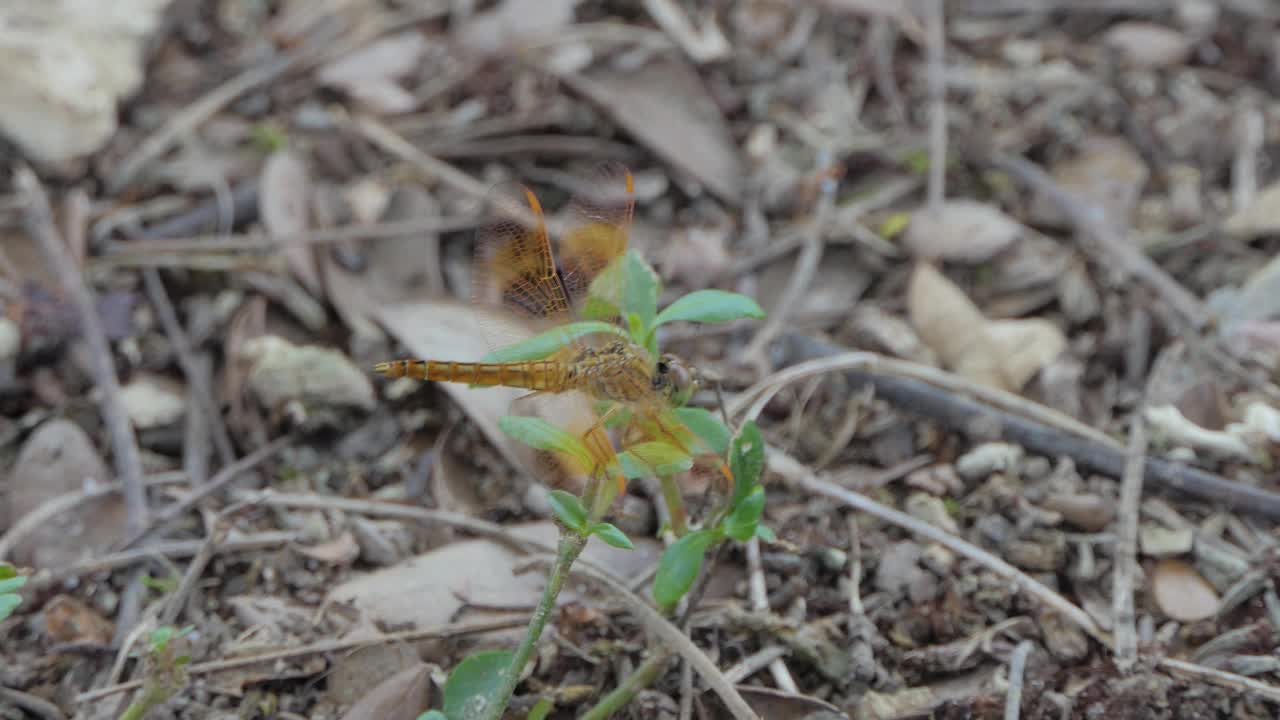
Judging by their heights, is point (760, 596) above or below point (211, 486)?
below

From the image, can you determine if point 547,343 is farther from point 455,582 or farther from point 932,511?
point 932,511

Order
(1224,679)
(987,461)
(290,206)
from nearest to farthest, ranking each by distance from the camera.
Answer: (1224,679)
(987,461)
(290,206)

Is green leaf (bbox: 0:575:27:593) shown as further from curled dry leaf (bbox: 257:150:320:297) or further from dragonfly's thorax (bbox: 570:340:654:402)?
curled dry leaf (bbox: 257:150:320:297)

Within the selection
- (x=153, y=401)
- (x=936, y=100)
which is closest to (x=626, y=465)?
(x=153, y=401)

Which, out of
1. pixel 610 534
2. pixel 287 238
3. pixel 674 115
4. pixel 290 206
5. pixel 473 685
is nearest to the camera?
pixel 610 534

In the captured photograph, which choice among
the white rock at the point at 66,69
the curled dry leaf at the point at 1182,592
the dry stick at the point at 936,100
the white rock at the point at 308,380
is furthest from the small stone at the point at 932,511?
the white rock at the point at 66,69

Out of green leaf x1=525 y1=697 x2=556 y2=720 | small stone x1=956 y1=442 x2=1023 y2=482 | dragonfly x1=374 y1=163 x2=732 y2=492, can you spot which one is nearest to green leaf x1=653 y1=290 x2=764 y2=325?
dragonfly x1=374 y1=163 x2=732 y2=492

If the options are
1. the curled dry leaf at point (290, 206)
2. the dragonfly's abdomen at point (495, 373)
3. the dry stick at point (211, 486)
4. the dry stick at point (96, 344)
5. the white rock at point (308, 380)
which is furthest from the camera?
the curled dry leaf at point (290, 206)

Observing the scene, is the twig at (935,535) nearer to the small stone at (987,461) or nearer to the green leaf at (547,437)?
the small stone at (987,461)
